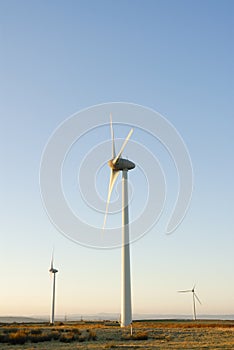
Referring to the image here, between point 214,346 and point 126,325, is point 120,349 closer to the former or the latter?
point 214,346

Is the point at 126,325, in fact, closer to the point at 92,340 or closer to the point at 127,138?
the point at 92,340

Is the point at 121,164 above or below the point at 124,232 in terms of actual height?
above

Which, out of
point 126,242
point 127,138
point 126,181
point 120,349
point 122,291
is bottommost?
point 120,349

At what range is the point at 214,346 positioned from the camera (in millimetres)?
31312

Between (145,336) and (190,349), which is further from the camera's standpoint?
(145,336)

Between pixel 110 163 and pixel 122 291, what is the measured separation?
67.2 feet

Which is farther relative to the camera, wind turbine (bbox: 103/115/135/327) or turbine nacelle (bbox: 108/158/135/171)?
turbine nacelle (bbox: 108/158/135/171)

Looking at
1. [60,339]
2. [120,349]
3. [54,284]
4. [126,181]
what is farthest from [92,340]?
[54,284]

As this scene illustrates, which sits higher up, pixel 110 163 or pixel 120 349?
pixel 110 163

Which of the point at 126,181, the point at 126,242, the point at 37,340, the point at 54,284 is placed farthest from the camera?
the point at 54,284

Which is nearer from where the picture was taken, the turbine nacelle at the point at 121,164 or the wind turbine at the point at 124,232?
the wind turbine at the point at 124,232

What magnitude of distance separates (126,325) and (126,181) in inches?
831

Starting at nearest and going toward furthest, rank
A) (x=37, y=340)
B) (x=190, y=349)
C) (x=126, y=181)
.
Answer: (x=190, y=349)
(x=37, y=340)
(x=126, y=181)

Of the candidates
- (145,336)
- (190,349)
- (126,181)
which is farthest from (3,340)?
(126,181)
